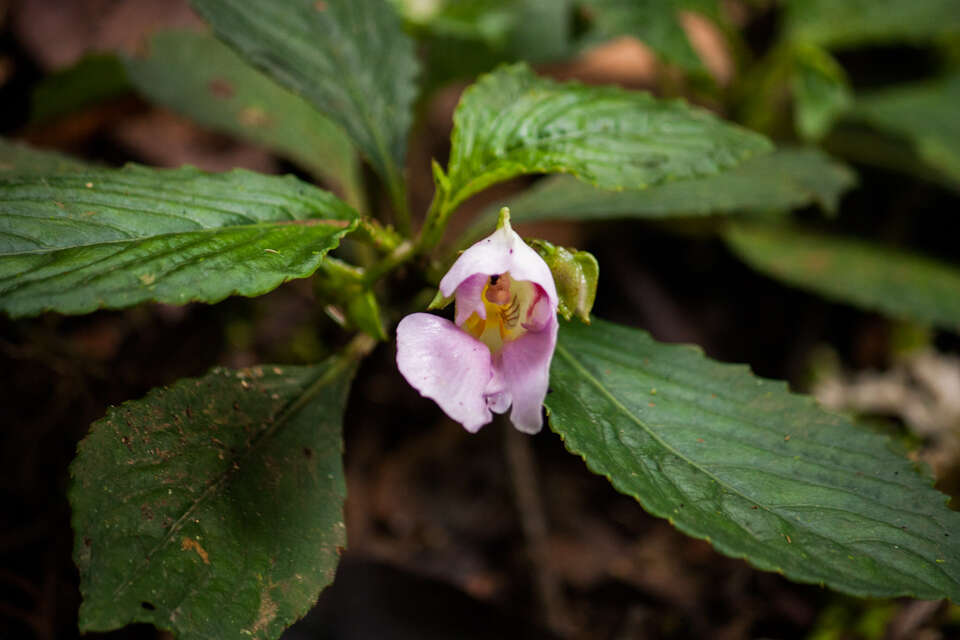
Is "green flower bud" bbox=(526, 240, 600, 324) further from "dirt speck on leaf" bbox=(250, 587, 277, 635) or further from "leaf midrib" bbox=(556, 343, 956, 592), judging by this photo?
"dirt speck on leaf" bbox=(250, 587, 277, 635)

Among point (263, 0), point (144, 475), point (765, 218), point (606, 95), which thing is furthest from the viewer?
point (765, 218)

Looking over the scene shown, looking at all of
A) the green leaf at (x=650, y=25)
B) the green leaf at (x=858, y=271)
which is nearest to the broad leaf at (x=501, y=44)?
the green leaf at (x=650, y=25)

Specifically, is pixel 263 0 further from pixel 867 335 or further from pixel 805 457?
Answer: pixel 867 335

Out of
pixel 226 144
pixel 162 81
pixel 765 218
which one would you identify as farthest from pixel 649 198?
pixel 226 144

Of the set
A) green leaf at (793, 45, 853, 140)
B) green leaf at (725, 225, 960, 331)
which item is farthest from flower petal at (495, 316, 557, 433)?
green leaf at (793, 45, 853, 140)

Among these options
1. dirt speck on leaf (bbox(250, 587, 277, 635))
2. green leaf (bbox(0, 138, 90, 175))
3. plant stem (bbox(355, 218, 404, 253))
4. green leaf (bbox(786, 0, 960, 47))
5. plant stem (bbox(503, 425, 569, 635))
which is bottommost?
plant stem (bbox(503, 425, 569, 635))

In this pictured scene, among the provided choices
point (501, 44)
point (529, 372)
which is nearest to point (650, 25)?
point (501, 44)

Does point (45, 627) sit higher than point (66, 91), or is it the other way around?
point (66, 91)

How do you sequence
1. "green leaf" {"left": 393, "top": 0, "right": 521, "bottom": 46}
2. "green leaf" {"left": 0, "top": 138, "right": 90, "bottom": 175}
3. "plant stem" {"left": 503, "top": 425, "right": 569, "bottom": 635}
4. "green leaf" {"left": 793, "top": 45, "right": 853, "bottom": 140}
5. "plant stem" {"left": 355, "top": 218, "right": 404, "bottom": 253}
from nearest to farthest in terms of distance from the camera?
1. "plant stem" {"left": 355, "top": 218, "right": 404, "bottom": 253}
2. "green leaf" {"left": 0, "top": 138, "right": 90, "bottom": 175}
3. "plant stem" {"left": 503, "top": 425, "right": 569, "bottom": 635}
4. "green leaf" {"left": 393, "top": 0, "right": 521, "bottom": 46}
5. "green leaf" {"left": 793, "top": 45, "right": 853, "bottom": 140}

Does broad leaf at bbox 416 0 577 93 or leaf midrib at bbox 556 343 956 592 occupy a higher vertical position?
broad leaf at bbox 416 0 577 93
